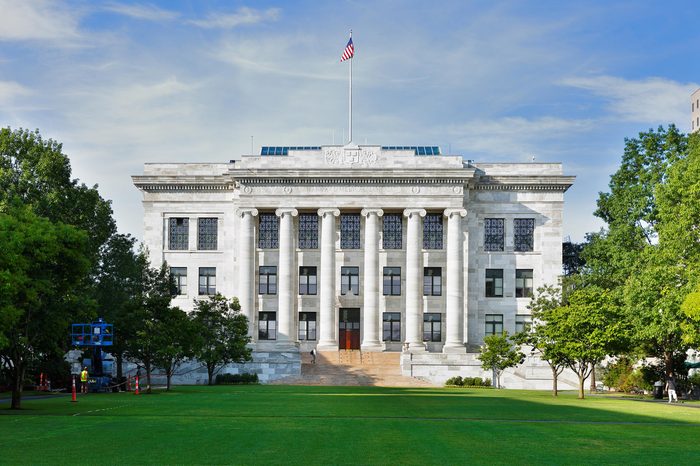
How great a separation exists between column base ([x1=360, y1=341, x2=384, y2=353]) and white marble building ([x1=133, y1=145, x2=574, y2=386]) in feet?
0.88

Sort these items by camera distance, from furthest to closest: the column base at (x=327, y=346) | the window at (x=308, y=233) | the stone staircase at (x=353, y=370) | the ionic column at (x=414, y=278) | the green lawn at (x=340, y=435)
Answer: the window at (x=308, y=233) < the ionic column at (x=414, y=278) < the column base at (x=327, y=346) < the stone staircase at (x=353, y=370) < the green lawn at (x=340, y=435)

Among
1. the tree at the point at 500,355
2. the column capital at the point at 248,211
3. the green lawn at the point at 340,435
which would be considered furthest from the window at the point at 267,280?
the green lawn at the point at 340,435

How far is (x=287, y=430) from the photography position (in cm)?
2864

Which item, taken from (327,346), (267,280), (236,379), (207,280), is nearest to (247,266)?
(267,280)

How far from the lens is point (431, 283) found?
95312 mm

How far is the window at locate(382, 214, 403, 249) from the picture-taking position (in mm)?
95812

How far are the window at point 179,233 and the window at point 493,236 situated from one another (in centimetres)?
2909

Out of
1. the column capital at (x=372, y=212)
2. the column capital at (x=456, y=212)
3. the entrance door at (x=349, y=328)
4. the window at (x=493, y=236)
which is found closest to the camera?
the column capital at (x=456, y=212)

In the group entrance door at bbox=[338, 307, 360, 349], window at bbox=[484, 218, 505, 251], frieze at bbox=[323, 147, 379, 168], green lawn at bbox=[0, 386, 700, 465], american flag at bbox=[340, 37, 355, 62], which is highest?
american flag at bbox=[340, 37, 355, 62]

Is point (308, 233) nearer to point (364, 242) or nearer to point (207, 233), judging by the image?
point (364, 242)

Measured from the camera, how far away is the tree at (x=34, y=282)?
37.8 metres

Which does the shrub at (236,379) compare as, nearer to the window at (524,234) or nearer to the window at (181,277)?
the window at (181,277)

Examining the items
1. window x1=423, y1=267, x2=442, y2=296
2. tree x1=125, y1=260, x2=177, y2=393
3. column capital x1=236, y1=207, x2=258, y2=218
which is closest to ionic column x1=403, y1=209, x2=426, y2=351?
window x1=423, y1=267, x2=442, y2=296

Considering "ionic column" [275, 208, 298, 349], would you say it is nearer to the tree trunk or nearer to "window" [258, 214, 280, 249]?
"window" [258, 214, 280, 249]
